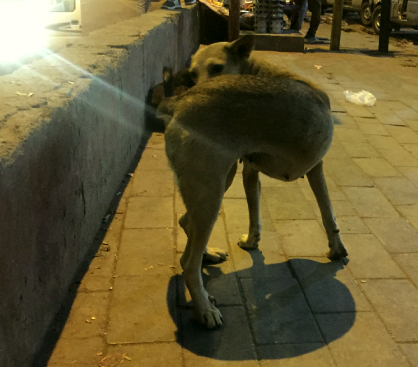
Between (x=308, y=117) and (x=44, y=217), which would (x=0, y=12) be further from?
(x=308, y=117)

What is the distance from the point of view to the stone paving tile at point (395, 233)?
3.43 m

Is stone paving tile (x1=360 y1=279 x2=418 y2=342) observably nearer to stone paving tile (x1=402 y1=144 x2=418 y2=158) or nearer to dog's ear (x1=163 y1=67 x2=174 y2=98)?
dog's ear (x1=163 y1=67 x2=174 y2=98)

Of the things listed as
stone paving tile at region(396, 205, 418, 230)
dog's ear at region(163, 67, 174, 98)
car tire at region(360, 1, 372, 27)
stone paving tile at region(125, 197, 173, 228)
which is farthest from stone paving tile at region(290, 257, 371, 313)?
car tire at region(360, 1, 372, 27)

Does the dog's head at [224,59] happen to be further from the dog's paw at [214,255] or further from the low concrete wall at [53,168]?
the dog's paw at [214,255]

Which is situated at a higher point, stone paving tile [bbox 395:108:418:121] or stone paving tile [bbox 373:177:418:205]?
stone paving tile [bbox 395:108:418:121]

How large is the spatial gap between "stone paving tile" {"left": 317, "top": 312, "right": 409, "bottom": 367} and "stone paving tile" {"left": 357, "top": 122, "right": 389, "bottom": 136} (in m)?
3.70

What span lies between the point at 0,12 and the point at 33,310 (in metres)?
5.43

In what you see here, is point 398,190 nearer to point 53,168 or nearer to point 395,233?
point 395,233

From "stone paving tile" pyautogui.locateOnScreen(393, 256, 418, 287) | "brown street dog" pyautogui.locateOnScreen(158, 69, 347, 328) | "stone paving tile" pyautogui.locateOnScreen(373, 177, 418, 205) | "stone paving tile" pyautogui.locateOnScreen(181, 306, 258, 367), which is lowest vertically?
"stone paving tile" pyautogui.locateOnScreen(181, 306, 258, 367)

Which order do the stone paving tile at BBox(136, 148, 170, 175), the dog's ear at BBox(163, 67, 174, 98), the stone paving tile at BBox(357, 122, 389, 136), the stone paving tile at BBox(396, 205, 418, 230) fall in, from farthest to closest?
1. the stone paving tile at BBox(357, 122, 389, 136)
2. the stone paving tile at BBox(136, 148, 170, 175)
3. the stone paving tile at BBox(396, 205, 418, 230)
4. the dog's ear at BBox(163, 67, 174, 98)

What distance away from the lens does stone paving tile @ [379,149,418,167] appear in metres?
5.02

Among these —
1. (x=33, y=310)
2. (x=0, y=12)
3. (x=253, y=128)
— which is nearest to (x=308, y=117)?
(x=253, y=128)

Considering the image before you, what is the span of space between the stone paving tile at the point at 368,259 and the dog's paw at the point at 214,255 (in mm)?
891

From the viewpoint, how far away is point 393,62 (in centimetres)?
1052
